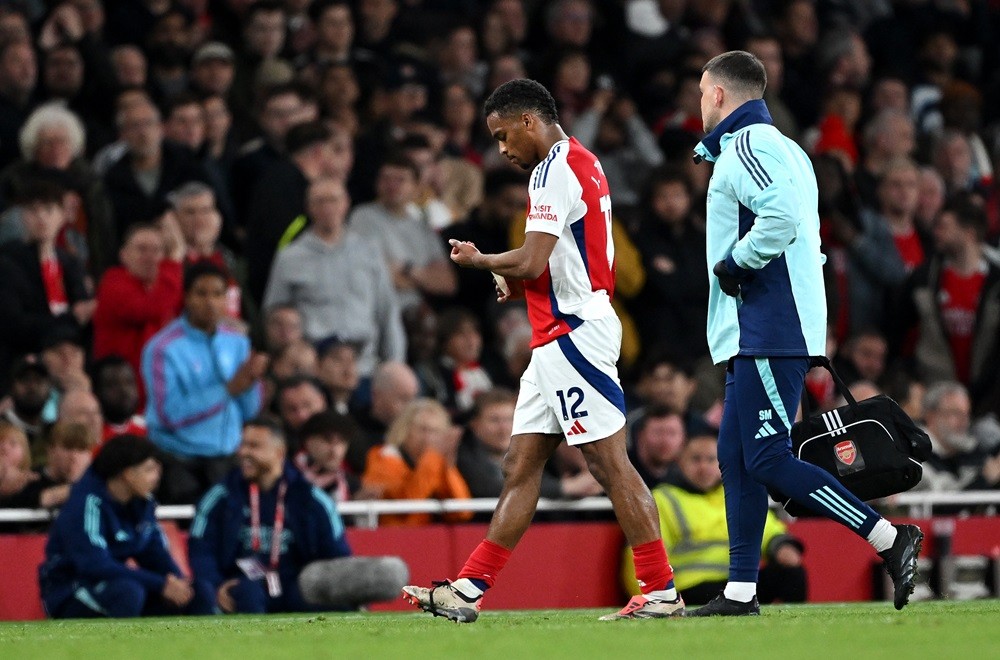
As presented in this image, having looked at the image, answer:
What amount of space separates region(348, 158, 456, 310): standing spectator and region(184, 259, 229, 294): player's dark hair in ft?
6.43

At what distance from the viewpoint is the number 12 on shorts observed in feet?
26.7

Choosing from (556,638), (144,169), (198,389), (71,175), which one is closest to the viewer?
(556,638)

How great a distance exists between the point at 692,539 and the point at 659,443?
116cm

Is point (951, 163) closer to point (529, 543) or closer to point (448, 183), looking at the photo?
point (448, 183)

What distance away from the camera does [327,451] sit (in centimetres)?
1255

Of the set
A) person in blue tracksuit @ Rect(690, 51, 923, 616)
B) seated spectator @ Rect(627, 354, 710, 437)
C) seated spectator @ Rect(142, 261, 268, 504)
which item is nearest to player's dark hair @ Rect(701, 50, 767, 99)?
person in blue tracksuit @ Rect(690, 51, 923, 616)

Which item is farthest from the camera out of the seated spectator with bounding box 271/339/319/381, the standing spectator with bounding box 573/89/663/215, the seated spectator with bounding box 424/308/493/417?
the standing spectator with bounding box 573/89/663/215

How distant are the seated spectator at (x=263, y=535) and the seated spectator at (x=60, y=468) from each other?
0.87 metres

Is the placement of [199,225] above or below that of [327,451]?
above

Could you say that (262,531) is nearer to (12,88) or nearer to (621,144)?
(12,88)

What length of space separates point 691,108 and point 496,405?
16.0 feet

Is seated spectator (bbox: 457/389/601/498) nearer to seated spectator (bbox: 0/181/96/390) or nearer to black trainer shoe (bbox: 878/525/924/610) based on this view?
seated spectator (bbox: 0/181/96/390)

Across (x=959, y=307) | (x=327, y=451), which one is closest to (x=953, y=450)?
(x=959, y=307)

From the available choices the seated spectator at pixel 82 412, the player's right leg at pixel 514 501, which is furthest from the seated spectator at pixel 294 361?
the player's right leg at pixel 514 501
